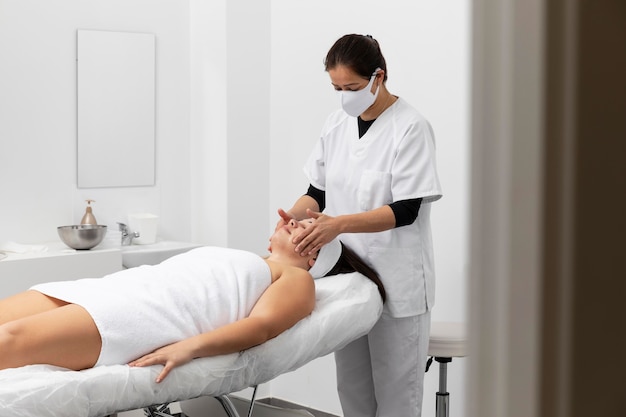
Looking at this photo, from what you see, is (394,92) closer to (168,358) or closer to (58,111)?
(58,111)

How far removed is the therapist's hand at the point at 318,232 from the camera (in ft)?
7.22

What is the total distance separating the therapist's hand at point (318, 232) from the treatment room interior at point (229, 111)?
2.85ft

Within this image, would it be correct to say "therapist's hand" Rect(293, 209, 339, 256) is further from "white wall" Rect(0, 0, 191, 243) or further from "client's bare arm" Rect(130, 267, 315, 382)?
"white wall" Rect(0, 0, 191, 243)

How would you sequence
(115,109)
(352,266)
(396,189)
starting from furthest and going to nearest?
(115,109) → (352,266) → (396,189)

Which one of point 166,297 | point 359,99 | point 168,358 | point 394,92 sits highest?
point 394,92

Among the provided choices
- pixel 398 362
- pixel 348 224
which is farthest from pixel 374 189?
pixel 398 362

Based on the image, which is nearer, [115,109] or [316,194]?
[316,194]

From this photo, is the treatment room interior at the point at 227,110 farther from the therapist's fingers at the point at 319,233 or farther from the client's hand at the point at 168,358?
the client's hand at the point at 168,358

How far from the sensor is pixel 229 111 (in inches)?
147

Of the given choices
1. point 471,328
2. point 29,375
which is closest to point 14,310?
point 29,375

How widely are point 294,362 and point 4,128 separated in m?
2.02

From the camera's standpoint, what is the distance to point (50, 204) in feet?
11.7

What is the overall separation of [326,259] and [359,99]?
49 cm

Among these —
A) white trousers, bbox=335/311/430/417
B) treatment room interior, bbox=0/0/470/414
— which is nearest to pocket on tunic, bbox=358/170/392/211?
white trousers, bbox=335/311/430/417
